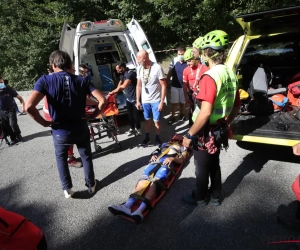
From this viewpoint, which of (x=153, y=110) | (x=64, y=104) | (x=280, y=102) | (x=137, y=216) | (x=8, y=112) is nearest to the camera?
(x=137, y=216)

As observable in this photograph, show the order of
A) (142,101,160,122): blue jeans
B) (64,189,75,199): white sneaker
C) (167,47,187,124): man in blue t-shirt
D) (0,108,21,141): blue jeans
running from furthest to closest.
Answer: (167,47,187,124): man in blue t-shirt, (0,108,21,141): blue jeans, (142,101,160,122): blue jeans, (64,189,75,199): white sneaker

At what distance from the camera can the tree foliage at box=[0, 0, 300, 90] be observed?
31.6 ft

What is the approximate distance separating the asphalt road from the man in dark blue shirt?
→ 120cm

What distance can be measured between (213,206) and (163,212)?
0.63 m

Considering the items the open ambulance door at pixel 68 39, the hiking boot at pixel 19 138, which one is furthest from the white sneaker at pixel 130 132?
the open ambulance door at pixel 68 39

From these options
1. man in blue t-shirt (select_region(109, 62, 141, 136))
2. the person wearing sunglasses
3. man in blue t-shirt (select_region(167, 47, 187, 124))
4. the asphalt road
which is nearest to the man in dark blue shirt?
the asphalt road

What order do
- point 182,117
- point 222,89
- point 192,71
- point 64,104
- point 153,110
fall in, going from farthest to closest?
point 182,117 < point 192,71 < point 153,110 < point 64,104 < point 222,89

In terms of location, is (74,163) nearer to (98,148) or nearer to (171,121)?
(98,148)

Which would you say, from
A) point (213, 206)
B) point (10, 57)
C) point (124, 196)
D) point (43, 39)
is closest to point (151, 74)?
point (124, 196)

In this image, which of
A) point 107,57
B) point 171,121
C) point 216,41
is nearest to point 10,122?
point 171,121

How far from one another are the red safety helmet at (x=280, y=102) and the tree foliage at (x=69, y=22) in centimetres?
617

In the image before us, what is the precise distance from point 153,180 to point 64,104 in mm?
1518

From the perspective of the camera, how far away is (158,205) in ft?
10.0

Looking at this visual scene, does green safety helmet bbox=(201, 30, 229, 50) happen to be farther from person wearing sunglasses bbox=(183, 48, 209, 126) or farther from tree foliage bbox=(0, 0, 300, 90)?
tree foliage bbox=(0, 0, 300, 90)
